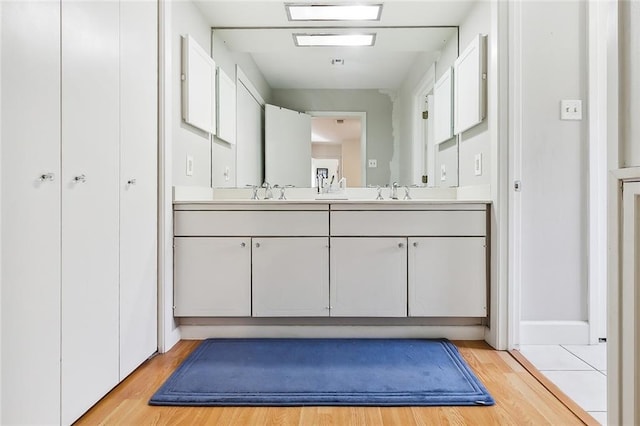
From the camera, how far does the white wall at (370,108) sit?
2.53 m

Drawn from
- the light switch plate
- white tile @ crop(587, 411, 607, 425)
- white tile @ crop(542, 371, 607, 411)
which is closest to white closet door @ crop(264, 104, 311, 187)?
the light switch plate

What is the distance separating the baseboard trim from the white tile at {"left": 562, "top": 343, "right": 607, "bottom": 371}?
279 millimetres

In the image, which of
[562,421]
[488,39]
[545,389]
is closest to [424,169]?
[488,39]

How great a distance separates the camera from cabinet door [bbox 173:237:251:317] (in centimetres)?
201

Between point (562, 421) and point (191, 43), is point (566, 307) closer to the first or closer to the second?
point (562, 421)

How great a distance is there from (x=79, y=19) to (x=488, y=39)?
6.07 ft

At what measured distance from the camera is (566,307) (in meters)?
2.00

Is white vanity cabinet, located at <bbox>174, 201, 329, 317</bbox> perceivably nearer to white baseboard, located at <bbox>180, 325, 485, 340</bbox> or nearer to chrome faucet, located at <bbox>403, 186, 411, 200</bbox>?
white baseboard, located at <bbox>180, 325, 485, 340</bbox>

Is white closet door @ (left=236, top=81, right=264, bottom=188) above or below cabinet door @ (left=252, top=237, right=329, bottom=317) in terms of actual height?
above

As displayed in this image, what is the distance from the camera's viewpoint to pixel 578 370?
5.56 ft

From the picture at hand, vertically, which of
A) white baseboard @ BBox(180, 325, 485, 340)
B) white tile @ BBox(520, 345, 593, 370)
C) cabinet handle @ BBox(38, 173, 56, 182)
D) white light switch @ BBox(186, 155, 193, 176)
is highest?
white light switch @ BBox(186, 155, 193, 176)

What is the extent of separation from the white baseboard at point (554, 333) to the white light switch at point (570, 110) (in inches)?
41.5

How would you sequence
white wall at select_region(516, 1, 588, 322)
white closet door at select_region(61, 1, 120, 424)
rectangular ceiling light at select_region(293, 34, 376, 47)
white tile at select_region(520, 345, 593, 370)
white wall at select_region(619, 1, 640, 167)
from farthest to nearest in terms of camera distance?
rectangular ceiling light at select_region(293, 34, 376, 47) < white wall at select_region(516, 1, 588, 322) < white tile at select_region(520, 345, 593, 370) < white closet door at select_region(61, 1, 120, 424) < white wall at select_region(619, 1, 640, 167)

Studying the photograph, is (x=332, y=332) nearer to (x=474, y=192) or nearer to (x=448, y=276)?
(x=448, y=276)
